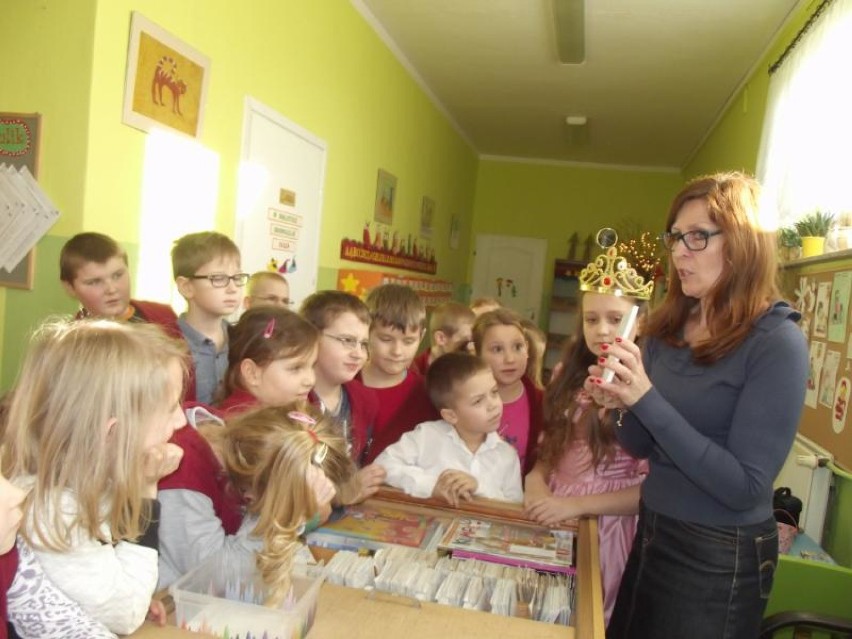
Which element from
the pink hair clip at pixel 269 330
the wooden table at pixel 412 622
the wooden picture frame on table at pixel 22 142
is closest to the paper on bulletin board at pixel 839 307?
the wooden table at pixel 412 622

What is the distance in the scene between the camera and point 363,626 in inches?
41.1

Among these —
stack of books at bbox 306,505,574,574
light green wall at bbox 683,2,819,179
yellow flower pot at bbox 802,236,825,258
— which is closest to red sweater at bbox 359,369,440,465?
stack of books at bbox 306,505,574,574

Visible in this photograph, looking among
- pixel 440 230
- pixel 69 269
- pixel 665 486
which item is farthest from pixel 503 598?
pixel 440 230

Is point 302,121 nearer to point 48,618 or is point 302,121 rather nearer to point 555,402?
point 555,402

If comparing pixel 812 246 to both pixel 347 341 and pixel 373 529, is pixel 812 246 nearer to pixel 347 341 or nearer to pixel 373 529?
pixel 347 341

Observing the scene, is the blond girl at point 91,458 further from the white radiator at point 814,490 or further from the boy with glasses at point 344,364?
the white radiator at point 814,490

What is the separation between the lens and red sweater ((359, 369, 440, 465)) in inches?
81.7

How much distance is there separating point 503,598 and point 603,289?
3.20 feet

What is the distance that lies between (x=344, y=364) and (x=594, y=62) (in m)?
3.94

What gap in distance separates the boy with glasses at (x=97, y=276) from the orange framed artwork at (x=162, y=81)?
474 mm

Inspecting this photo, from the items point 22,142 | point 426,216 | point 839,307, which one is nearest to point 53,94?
point 22,142

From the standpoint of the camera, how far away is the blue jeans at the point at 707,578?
1.35 metres

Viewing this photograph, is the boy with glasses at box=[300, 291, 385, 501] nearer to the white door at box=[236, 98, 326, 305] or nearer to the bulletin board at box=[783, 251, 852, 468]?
the white door at box=[236, 98, 326, 305]

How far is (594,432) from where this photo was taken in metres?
1.83
